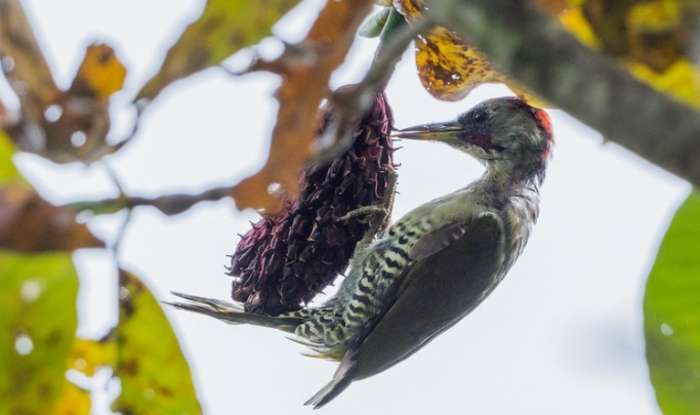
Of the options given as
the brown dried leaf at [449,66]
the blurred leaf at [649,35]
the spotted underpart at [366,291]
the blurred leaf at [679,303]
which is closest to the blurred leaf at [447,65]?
the brown dried leaf at [449,66]

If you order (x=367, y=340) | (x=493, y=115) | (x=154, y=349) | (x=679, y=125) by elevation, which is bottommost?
(x=367, y=340)

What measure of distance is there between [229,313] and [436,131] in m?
1.29

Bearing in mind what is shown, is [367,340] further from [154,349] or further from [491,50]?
[491,50]

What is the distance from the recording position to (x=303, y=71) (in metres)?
1.36

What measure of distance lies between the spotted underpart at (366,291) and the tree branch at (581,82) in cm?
341

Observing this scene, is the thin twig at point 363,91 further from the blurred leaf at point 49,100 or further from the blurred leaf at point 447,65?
the blurred leaf at point 447,65

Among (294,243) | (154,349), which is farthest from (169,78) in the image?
(294,243)

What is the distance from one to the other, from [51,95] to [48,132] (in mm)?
82

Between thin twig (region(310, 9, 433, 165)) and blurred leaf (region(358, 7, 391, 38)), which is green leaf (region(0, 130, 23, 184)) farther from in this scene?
blurred leaf (region(358, 7, 391, 38))

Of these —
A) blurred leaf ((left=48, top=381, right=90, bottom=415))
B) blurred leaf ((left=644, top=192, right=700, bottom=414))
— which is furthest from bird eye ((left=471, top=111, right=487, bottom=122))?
blurred leaf ((left=644, top=192, right=700, bottom=414))

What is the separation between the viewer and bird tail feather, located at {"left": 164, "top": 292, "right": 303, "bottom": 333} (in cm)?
381

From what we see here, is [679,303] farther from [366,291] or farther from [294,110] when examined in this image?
[366,291]

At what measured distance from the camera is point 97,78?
4.71 feet

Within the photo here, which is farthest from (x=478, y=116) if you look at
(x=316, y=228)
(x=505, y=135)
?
(x=316, y=228)
